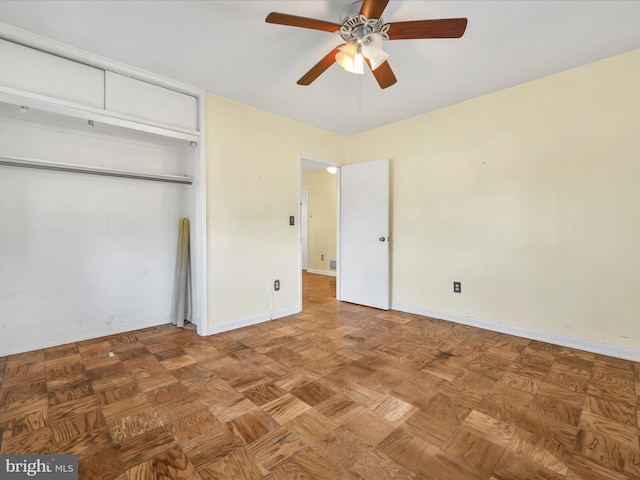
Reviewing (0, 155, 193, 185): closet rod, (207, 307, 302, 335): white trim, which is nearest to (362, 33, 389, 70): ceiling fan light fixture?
(0, 155, 193, 185): closet rod

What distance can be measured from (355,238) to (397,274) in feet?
2.52

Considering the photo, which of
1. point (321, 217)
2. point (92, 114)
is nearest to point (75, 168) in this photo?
point (92, 114)

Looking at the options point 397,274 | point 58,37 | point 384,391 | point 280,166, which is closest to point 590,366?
point 384,391

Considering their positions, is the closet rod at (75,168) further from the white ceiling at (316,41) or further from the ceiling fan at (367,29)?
the ceiling fan at (367,29)

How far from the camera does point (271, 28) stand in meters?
2.00

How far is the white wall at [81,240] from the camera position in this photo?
2.46 meters

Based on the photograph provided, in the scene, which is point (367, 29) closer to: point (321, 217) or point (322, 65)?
point (322, 65)

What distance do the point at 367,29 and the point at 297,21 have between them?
436mm

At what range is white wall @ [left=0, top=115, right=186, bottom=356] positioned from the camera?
2463 mm

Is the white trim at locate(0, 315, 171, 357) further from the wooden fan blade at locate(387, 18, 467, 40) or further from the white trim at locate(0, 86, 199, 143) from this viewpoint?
the wooden fan blade at locate(387, 18, 467, 40)

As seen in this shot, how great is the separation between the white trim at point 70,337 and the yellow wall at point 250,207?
875 millimetres

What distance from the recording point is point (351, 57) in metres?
1.91

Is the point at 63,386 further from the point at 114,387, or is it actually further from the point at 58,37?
the point at 58,37

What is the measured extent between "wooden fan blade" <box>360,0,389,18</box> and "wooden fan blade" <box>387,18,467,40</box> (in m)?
0.11
